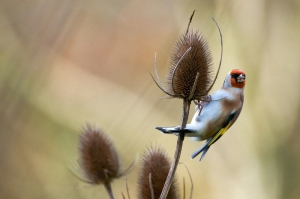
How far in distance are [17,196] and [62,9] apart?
160 inches

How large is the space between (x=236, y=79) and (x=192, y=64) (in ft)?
3.17

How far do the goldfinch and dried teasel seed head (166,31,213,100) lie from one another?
0.30 m

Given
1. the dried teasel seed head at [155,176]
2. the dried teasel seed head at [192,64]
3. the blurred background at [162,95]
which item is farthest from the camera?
the blurred background at [162,95]

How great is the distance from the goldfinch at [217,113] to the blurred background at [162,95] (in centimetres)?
364

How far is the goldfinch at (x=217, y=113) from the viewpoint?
149 inches

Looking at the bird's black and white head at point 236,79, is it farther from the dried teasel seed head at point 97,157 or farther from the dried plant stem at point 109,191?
A: the dried plant stem at point 109,191

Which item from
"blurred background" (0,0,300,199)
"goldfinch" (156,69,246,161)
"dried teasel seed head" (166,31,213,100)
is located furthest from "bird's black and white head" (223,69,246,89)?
"blurred background" (0,0,300,199)

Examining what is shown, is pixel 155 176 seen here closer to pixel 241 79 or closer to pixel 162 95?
pixel 241 79

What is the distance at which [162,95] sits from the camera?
794 cm

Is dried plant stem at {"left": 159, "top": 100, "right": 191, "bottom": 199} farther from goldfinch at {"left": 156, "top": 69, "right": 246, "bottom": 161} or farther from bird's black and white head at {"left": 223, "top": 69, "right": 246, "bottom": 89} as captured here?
bird's black and white head at {"left": 223, "top": 69, "right": 246, "bottom": 89}

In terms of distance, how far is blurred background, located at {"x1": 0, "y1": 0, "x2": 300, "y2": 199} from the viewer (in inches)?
328

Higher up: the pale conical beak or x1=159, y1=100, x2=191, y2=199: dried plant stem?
the pale conical beak

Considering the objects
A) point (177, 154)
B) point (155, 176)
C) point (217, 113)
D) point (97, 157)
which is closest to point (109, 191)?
point (155, 176)

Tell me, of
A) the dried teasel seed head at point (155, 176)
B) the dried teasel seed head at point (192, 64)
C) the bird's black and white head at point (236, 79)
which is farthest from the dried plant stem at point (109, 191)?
the bird's black and white head at point (236, 79)
